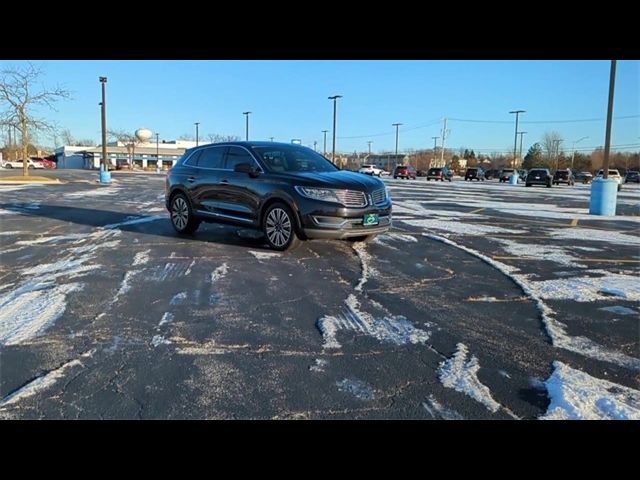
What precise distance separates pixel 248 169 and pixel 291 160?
0.83 m

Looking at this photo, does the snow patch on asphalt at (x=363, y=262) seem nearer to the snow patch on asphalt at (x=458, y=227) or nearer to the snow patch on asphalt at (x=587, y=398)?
the snow patch on asphalt at (x=587, y=398)

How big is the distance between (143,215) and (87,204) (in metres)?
4.06

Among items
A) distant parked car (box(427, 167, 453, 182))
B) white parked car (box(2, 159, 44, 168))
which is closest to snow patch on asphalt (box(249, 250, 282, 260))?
distant parked car (box(427, 167, 453, 182))

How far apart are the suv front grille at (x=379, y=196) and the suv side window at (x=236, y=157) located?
2156mm

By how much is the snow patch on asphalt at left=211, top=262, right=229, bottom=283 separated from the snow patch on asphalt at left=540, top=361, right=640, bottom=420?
396cm

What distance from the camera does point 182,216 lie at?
9.51m

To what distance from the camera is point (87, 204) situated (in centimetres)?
1559

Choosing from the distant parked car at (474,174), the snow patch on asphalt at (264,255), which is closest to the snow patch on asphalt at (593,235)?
the snow patch on asphalt at (264,255)

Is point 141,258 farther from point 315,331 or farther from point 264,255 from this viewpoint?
point 315,331

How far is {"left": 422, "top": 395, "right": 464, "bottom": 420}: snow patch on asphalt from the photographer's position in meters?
2.81

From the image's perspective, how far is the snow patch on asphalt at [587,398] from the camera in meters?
2.84
